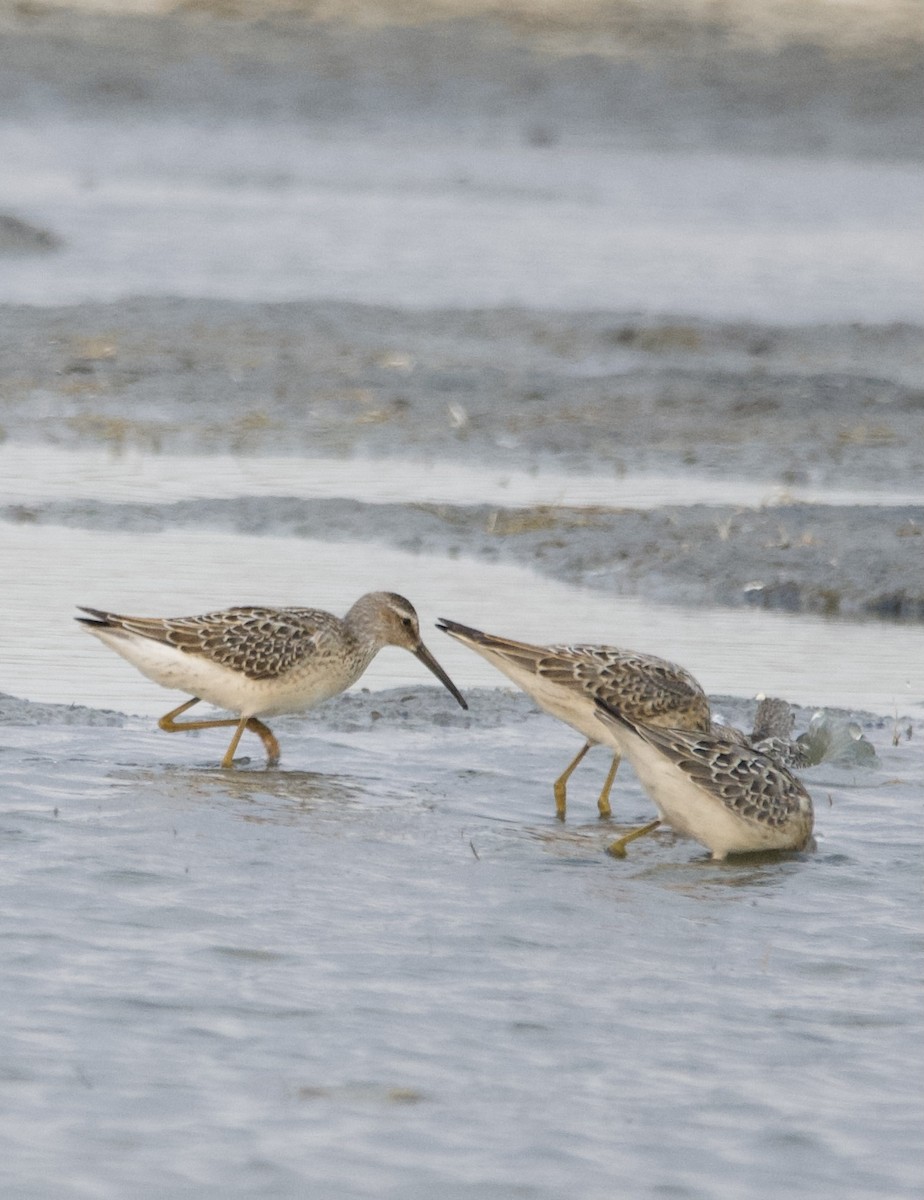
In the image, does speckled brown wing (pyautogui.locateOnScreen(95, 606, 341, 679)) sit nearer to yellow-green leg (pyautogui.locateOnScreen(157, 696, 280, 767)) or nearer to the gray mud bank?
yellow-green leg (pyautogui.locateOnScreen(157, 696, 280, 767))

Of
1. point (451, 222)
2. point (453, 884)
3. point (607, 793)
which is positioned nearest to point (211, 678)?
point (607, 793)

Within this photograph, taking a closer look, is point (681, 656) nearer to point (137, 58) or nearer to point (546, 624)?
point (546, 624)

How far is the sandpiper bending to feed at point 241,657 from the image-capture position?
32.4ft

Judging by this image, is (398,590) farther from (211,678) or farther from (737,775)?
(737,775)

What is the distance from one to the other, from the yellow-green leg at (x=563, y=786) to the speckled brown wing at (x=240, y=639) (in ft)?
3.68

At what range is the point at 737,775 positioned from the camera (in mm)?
8852

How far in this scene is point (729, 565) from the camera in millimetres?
14000

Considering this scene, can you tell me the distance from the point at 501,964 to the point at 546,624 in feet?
17.1

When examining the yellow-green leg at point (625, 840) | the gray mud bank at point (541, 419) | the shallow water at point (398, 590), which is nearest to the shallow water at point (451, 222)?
the gray mud bank at point (541, 419)

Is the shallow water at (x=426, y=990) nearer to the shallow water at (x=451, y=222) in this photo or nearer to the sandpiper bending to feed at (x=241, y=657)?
the sandpiper bending to feed at (x=241, y=657)

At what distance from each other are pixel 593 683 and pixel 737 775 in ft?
3.03

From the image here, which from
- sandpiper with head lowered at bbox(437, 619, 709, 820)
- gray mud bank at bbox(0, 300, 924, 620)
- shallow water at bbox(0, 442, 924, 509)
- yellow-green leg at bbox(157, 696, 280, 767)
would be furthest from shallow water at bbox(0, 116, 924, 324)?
sandpiper with head lowered at bbox(437, 619, 709, 820)

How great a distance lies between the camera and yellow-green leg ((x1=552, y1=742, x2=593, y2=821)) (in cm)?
938

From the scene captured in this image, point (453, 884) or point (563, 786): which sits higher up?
point (563, 786)
